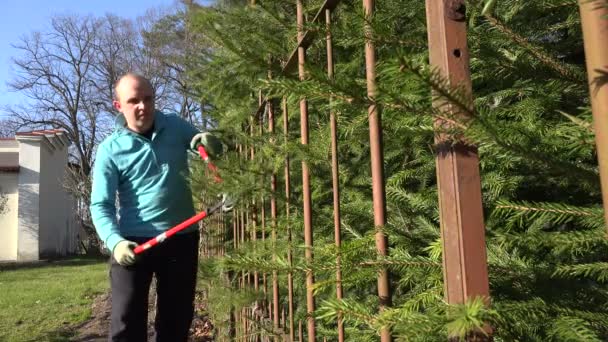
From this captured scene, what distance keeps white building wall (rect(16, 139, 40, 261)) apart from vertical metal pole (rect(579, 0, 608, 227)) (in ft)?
89.2

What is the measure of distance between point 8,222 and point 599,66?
27667 millimetres

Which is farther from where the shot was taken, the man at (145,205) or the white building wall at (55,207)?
the white building wall at (55,207)

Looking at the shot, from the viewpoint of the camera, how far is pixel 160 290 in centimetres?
324

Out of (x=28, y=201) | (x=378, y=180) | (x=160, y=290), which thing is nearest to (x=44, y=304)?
(x=160, y=290)

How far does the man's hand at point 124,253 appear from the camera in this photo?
9.07 feet

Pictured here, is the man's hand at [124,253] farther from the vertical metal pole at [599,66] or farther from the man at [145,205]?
the vertical metal pole at [599,66]

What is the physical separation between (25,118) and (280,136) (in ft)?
131

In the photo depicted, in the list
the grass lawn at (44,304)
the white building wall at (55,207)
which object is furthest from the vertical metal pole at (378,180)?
the white building wall at (55,207)

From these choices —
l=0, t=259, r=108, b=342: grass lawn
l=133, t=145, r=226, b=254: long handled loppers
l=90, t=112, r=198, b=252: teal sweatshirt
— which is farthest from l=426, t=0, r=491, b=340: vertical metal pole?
l=0, t=259, r=108, b=342: grass lawn

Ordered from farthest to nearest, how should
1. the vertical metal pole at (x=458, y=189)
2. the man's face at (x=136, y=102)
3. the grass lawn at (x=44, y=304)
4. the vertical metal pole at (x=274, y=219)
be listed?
the grass lawn at (x=44, y=304) < the man's face at (x=136, y=102) < the vertical metal pole at (x=274, y=219) < the vertical metal pole at (x=458, y=189)

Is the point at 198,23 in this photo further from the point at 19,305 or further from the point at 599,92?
the point at 19,305

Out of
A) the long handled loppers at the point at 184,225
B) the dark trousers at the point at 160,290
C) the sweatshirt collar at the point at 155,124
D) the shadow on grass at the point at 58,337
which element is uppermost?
the sweatshirt collar at the point at 155,124

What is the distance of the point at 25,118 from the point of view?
38.3 metres

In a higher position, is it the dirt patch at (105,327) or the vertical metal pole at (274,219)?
the vertical metal pole at (274,219)
